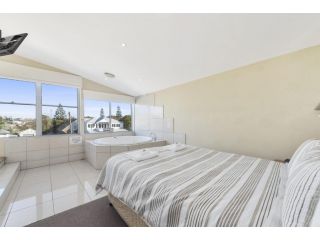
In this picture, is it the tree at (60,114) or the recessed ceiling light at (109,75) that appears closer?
the recessed ceiling light at (109,75)

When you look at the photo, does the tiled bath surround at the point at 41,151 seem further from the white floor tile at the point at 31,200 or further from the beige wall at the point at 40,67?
the white floor tile at the point at 31,200

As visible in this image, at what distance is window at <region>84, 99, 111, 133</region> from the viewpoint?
427cm

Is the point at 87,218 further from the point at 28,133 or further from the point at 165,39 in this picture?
the point at 28,133

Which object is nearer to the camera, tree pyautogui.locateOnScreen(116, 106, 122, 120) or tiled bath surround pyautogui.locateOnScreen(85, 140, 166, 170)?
tiled bath surround pyautogui.locateOnScreen(85, 140, 166, 170)

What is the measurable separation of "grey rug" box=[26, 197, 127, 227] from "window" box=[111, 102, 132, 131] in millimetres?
3221

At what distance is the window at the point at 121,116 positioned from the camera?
489cm

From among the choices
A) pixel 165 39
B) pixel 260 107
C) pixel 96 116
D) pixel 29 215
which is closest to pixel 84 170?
pixel 29 215

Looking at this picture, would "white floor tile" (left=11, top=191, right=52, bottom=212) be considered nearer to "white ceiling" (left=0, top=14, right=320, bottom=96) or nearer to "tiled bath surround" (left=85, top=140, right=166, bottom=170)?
Answer: "tiled bath surround" (left=85, top=140, right=166, bottom=170)

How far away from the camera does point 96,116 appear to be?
452cm

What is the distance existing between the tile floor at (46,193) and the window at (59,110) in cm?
107

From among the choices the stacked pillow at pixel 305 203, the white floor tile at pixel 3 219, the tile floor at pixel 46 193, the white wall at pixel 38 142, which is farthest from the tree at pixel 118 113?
the stacked pillow at pixel 305 203

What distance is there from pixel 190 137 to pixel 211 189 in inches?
88.0

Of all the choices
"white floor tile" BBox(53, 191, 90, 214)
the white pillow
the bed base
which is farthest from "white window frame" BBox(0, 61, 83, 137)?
the white pillow
